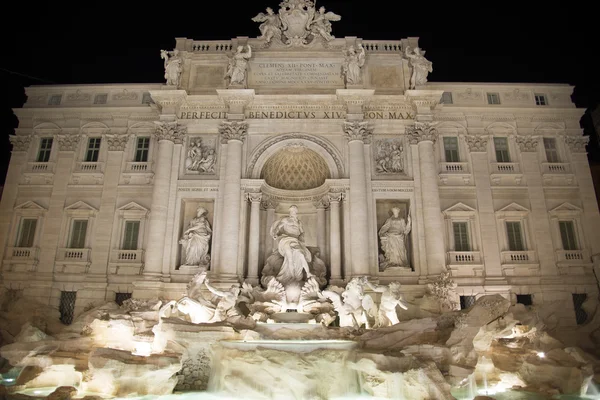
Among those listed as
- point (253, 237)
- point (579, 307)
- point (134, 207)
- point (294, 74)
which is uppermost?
point (294, 74)

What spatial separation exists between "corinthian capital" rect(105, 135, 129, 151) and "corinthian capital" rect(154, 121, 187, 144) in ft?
8.41

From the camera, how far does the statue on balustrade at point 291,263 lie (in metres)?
20.5

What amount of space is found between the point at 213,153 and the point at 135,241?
20.7 feet

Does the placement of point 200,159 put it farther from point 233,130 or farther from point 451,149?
point 451,149

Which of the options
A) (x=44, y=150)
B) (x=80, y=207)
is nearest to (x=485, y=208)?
(x=80, y=207)

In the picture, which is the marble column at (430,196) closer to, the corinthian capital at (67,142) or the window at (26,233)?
the corinthian capital at (67,142)

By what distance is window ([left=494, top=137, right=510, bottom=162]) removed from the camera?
2506 cm

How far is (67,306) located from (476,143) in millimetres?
23735

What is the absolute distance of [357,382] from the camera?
14227 mm

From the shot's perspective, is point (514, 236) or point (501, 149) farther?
point (501, 149)

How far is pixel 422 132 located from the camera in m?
23.8

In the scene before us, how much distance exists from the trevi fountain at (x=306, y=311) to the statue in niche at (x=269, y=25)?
0.08 meters

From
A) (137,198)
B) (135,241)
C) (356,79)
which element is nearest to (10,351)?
(135,241)

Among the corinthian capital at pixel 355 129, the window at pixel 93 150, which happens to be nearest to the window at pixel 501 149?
the corinthian capital at pixel 355 129
